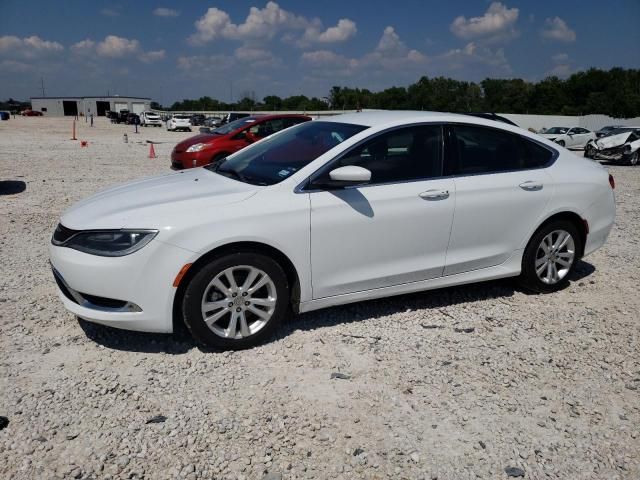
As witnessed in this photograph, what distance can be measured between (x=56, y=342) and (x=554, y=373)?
142 inches

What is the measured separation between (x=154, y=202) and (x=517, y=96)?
8295 centimetres

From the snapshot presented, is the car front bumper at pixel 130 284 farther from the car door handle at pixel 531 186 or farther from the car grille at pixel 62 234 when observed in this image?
the car door handle at pixel 531 186

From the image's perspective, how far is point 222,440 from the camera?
9.20ft

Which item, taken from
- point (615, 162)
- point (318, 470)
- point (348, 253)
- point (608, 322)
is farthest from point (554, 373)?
point (615, 162)

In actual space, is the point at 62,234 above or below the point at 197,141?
below

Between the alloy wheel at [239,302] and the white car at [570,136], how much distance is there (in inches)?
1042

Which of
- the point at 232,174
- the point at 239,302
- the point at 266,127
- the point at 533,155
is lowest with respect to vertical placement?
the point at 239,302

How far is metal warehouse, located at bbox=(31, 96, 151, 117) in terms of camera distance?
111 metres

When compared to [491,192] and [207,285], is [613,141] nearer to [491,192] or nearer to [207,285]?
[491,192]

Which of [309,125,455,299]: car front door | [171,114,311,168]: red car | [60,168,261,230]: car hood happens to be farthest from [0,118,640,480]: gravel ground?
[171,114,311,168]: red car

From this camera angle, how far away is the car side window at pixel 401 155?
4.05 meters

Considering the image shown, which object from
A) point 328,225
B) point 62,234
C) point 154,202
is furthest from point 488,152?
point 62,234

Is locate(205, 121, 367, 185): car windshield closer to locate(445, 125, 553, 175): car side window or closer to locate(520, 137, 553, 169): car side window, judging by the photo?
locate(445, 125, 553, 175): car side window

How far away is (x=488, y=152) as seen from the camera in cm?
454
